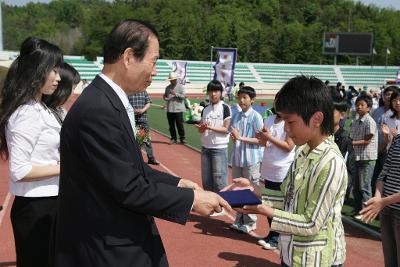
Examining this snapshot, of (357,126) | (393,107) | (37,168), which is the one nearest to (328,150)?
(37,168)

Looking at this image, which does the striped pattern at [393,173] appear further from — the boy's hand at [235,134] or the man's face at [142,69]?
the man's face at [142,69]

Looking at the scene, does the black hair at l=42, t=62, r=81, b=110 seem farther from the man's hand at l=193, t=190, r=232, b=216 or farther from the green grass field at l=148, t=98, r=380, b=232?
the green grass field at l=148, t=98, r=380, b=232

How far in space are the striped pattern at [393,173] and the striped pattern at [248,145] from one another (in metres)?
2.34

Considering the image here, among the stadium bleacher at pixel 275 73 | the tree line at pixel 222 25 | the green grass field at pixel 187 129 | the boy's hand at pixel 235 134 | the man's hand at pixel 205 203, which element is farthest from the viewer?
the tree line at pixel 222 25

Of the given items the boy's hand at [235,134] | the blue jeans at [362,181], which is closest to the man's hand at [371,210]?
the boy's hand at [235,134]

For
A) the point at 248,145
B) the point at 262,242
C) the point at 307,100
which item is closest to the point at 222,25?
the point at 248,145

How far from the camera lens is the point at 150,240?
7.21 feet

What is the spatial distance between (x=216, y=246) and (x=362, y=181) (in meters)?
2.71

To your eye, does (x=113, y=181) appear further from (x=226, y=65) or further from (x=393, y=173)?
(x=226, y=65)

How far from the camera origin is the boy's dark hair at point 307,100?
243 cm

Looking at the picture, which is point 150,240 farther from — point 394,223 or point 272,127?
point 272,127

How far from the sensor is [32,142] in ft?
9.70

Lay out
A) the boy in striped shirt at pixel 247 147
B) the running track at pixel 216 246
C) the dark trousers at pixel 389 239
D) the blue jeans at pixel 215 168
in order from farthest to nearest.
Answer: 1. the blue jeans at pixel 215 168
2. the boy in striped shirt at pixel 247 147
3. the running track at pixel 216 246
4. the dark trousers at pixel 389 239

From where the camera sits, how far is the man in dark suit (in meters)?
2.01
